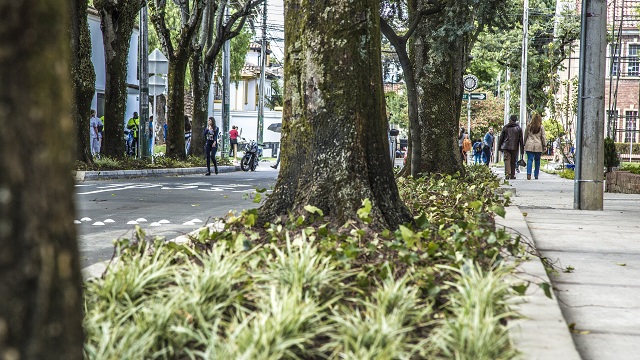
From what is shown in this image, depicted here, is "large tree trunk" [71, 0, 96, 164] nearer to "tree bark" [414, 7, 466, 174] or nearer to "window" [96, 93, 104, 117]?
"tree bark" [414, 7, 466, 174]

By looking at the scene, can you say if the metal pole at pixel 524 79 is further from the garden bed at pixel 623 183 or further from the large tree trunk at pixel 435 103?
the large tree trunk at pixel 435 103

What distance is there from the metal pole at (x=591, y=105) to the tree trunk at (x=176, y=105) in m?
20.7

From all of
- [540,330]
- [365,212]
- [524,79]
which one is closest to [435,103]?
[365,212]

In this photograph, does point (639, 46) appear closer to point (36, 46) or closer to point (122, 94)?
point (122, 94)

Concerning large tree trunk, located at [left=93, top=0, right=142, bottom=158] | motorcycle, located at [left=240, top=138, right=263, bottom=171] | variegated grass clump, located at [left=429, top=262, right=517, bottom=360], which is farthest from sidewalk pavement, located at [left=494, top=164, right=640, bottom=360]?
motorcycle, located at [left=240, top=138, right=263, bottom=171]

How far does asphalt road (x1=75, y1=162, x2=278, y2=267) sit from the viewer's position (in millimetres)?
9323

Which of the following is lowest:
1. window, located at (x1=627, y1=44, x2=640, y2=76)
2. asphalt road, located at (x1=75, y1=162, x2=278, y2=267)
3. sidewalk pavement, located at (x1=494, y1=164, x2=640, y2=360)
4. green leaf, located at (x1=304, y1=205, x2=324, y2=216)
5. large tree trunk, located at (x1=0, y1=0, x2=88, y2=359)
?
asphalt road, located at (x1=75, y1=162, x2=278, y2=267)

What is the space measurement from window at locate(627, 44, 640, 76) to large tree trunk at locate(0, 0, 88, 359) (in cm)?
5521

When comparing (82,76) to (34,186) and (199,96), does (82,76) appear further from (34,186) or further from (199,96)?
(34,186)

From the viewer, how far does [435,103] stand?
15.6 m

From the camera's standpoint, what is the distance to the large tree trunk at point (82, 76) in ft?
75.2

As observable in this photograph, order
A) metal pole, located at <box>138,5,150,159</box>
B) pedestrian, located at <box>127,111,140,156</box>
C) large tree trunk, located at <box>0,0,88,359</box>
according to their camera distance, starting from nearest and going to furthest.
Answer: large tree trunk, located at <box>0,0,88,359</box> < metal pole, located at <box>138,5,150,159</box> < pedestrian, located at <box>127,111,140,156</box>

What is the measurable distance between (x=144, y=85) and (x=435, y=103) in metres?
14.8

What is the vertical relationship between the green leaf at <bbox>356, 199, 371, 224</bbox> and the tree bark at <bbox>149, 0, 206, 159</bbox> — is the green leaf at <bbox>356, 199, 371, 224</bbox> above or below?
below
